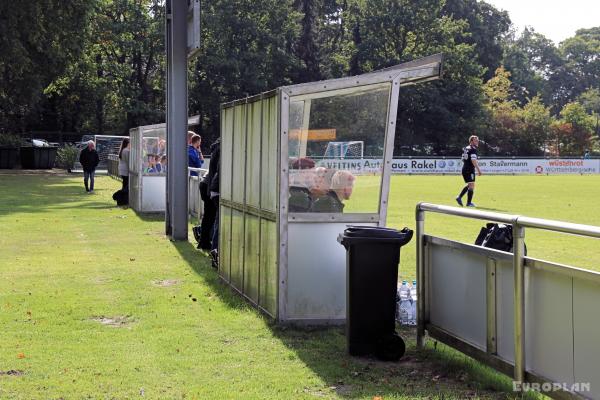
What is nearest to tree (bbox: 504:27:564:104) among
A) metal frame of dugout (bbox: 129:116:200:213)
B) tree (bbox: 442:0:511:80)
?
tree (bbox: 442:0:511:80)

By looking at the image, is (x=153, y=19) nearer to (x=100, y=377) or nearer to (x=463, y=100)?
(x=463, y=100)

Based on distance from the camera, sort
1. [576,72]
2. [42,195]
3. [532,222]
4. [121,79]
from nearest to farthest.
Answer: [532,222]
[42,195]
[121,79]
[576,72]

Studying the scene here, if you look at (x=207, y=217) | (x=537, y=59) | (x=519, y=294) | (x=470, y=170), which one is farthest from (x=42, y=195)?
(x=537, y=59)

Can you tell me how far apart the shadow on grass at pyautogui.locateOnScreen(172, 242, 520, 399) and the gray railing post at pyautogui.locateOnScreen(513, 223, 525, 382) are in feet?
1.02

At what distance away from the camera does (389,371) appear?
6.53 m

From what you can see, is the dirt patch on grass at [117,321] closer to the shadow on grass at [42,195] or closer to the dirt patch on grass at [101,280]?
the dirt patch on grass at [101,280]

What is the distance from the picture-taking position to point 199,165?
19266 mm

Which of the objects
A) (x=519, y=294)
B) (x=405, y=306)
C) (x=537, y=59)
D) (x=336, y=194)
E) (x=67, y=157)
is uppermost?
(x=537, y=59)

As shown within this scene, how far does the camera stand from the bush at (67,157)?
161ft

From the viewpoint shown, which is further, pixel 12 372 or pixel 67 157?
pixel 67 157

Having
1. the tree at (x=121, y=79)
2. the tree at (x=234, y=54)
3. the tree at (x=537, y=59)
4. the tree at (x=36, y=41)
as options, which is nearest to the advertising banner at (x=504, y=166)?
the tree at (x=234, y=54)

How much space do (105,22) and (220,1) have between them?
32.8 ft

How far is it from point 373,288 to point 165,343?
1.93 metres

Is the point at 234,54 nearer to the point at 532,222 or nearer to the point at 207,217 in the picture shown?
the point at 207,217
